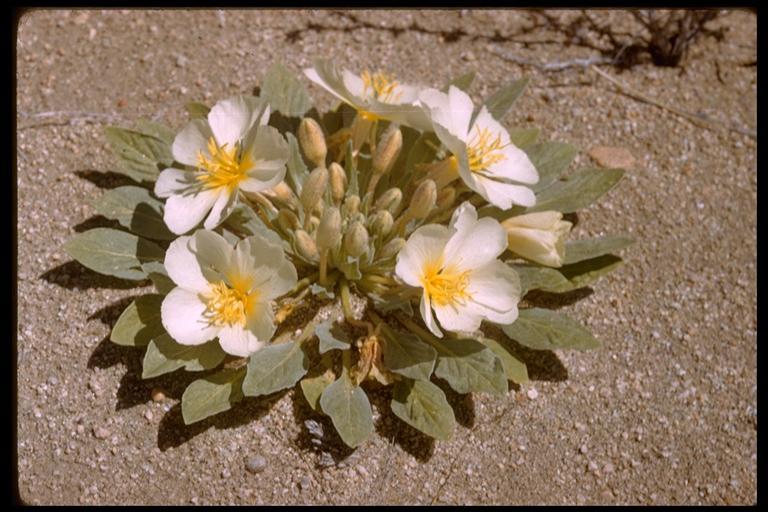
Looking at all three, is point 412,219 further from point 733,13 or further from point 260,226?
point 733,13

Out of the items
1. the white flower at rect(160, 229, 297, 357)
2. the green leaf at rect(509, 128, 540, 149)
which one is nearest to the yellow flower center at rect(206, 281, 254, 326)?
the white flower at rect(160, 229, 297, 357)

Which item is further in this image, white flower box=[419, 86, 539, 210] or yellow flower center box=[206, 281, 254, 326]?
white flower box=[419, 86, 539, 210]

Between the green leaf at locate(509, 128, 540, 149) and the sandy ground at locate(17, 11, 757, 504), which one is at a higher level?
the green leaf at locate(509, 128, 540, 149)

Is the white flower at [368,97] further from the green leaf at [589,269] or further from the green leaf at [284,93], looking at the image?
the green leaf at [589,269]

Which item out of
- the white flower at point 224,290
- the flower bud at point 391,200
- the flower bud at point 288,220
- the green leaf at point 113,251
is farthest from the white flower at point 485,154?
the green leaf at point 113,251

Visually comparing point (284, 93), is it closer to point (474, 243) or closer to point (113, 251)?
point (113, 251)

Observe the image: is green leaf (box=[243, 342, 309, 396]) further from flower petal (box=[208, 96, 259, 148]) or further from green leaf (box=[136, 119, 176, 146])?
green leaf (box=[136, 119, 176, 146])

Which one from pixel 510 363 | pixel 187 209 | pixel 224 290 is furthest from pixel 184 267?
pixel 510 363
